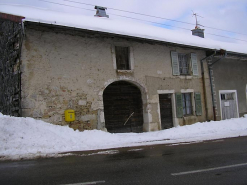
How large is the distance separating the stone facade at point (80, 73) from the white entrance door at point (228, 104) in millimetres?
4372

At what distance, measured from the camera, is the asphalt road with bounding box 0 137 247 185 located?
13.4ft

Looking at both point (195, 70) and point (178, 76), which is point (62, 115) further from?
point (195, 70)

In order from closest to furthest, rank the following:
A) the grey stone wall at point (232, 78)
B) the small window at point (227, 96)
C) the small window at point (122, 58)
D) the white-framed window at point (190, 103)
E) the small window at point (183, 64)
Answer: the small window at point (122, 58)
the white-framed window at point (190, 103)
the small window at point (183, 64)
the grey stone wall at point (232, 78)
the small window at point (227, 96)

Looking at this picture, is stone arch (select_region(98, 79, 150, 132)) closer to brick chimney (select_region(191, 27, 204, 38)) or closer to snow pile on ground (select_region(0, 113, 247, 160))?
snow pile on ground (select_region(0, 113, 247, 160))

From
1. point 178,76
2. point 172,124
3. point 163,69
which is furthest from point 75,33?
point 172,124

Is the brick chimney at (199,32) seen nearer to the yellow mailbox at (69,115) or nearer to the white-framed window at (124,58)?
the white-framed window at (124,58)

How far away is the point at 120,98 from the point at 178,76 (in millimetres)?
3561

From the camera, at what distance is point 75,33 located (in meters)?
10.2

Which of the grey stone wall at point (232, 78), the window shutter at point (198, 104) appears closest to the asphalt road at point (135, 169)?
the window shutter at point (198, 104)

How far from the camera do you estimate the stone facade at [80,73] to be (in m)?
9.24

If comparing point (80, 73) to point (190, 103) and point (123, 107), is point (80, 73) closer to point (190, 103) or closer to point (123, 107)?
point (123, 107)

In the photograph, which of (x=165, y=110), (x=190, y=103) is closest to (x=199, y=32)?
(x=190, y=103)

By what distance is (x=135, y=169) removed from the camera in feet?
15.8

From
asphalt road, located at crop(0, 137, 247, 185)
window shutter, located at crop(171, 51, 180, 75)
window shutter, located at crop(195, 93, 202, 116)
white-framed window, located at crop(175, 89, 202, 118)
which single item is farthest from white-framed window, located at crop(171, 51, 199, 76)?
asphalt road, located at crop(0, 137, 247, 185)
